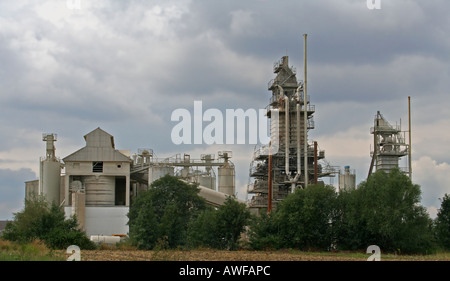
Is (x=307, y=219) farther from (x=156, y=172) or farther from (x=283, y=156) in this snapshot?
(x=156, y=172)

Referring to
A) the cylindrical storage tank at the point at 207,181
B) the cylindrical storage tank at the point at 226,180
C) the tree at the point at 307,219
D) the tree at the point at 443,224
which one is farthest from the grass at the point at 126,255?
the cylindrical storage tank at the point at 207,181

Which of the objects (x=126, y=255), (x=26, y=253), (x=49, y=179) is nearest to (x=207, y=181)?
(x=49, y=179)

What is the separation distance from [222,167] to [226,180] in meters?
2.00

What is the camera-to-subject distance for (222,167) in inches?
3172

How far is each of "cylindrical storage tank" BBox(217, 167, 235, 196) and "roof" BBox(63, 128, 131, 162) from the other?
1390 cm

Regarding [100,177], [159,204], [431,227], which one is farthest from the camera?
[100,177]

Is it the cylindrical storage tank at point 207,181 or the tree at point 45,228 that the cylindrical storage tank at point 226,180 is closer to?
the cylindrical storage tank at point 207,181

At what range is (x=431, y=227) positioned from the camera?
56719mm

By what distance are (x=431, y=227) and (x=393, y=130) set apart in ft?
57.6

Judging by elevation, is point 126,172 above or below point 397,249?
above
